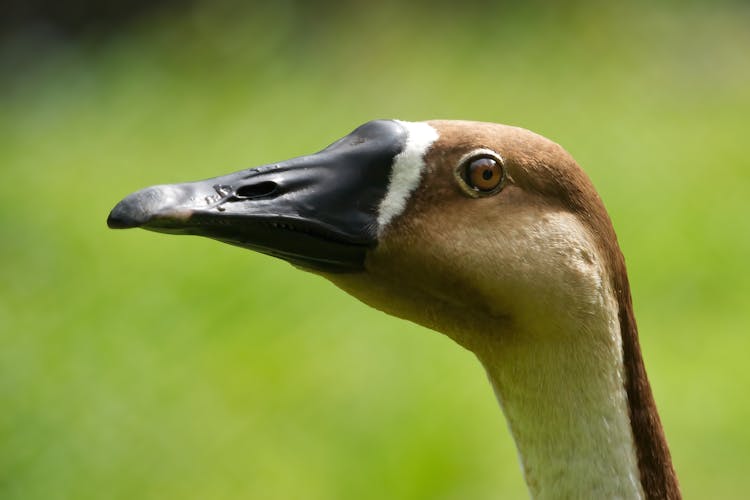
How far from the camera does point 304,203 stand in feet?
7.20

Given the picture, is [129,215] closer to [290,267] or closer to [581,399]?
[581,399]

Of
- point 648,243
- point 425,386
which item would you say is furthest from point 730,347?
point 425,386

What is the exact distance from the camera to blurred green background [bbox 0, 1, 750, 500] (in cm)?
500

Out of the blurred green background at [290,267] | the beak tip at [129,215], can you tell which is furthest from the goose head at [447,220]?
the blurred green background at [290,267]

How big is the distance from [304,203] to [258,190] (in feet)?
0.32

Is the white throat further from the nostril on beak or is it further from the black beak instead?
the nostril on beak

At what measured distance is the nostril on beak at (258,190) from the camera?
2.18 meters

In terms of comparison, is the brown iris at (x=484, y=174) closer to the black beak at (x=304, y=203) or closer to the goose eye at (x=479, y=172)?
the goose eye at (x=479, y=172)

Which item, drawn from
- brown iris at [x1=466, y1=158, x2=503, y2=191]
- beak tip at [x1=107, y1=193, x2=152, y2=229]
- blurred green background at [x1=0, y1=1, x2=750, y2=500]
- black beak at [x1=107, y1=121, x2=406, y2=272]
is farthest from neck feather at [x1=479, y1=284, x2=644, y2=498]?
blurred green background at [x1=0, y1=1, x2=750, y2=500]

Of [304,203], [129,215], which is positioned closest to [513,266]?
[304,203]

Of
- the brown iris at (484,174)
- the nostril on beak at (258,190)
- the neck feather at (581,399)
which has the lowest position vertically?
the neck feather at (581,399)

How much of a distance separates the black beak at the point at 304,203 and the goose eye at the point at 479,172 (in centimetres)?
15

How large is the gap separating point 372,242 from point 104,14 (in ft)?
26.3

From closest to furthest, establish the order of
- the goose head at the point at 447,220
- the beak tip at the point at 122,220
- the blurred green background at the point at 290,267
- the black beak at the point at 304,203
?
the beak tip at the point at 122,220 → the black beak at the point at 304,203 → the goose head at the point at 447,220 → the blurred green background at the point at 290,267
